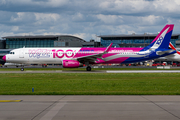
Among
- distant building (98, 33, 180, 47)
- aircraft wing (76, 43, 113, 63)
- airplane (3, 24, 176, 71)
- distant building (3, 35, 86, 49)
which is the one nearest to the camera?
aircraft wing (76, 43, 113, 63)

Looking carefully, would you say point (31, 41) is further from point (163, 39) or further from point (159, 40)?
point (163, 39)

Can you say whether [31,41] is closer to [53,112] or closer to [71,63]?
[71,63]

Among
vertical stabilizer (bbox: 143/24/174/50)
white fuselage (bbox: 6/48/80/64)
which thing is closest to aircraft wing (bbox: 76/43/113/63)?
white fuselage (bbox: 6/48/80/64)

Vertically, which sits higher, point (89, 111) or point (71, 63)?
point (71, 63)

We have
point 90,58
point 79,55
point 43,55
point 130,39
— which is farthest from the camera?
point 130,39

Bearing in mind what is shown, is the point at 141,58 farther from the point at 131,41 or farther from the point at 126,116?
the point at 131,41

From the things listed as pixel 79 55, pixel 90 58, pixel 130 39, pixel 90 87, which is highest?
pixel 130 39

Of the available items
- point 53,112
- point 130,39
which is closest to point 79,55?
point 53,112

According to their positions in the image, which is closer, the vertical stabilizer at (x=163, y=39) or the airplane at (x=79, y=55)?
the airplane at (x=79, y=55)

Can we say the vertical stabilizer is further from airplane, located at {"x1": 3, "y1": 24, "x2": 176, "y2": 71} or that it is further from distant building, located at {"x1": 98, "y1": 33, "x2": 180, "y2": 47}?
distant building, located at {"x1": 98, "y1": 33, "x2": 180, "y2": 47}

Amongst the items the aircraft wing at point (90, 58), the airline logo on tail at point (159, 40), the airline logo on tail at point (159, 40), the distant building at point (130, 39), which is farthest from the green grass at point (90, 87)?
the distant building at point (130, 39)

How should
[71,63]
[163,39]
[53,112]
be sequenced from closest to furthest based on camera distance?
[53,112]
[71,63]
[163,39]

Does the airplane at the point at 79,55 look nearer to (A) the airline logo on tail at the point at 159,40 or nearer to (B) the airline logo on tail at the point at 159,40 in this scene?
(A) the airline logo on tail at the point at 159,40

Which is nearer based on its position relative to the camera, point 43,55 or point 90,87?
point 90,87
